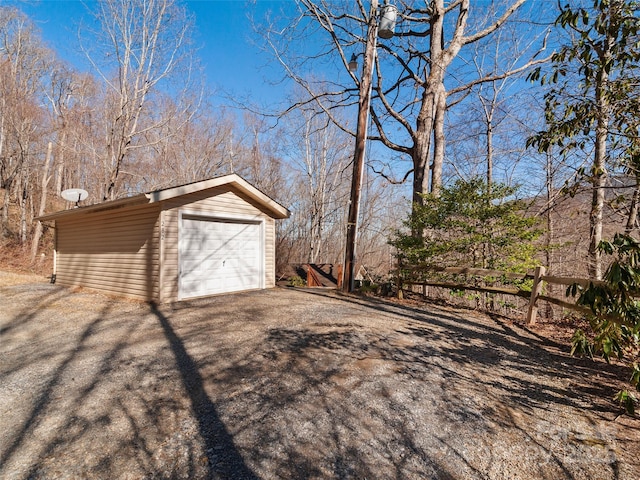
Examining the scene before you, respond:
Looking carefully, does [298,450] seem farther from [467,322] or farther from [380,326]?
[467,322]

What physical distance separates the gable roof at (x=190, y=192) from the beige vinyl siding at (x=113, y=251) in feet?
0.95

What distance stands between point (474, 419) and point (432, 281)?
564 centimetres

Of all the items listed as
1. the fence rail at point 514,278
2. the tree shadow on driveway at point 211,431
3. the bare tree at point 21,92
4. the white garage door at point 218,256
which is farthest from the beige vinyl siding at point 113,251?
the bare tree at point 21,92

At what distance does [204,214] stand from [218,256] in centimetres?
114

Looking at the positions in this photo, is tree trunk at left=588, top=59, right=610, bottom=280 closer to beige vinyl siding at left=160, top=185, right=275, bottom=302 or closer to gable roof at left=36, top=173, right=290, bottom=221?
gable roof at left=36, top=173, right=290, bottom=221

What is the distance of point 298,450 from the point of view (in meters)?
2.28

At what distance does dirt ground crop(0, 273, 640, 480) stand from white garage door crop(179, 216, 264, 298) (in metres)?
2.66

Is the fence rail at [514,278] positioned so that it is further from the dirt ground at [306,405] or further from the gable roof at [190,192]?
the gable roof at [190,192]

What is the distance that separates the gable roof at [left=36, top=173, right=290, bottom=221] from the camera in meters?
6.87

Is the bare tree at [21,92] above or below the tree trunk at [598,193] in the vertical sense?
above

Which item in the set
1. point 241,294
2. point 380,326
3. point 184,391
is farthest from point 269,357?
point 241,294

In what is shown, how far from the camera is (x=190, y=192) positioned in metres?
7.46

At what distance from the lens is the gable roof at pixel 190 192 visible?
687 cm

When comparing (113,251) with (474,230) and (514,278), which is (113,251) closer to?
(474,230)
